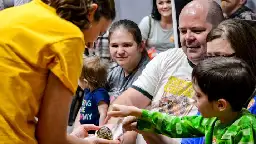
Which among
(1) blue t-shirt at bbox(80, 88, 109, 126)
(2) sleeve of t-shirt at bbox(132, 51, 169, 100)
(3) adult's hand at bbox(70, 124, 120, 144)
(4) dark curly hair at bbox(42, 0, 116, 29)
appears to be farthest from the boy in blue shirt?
(4) dark curly hair at bbox(42, 0, 116, 29)

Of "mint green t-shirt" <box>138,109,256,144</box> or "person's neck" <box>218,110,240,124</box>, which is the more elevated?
"person's neck" <box>218,110,240,124</box>

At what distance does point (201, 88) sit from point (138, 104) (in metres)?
0.94

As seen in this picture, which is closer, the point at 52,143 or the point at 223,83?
the point at 52,143

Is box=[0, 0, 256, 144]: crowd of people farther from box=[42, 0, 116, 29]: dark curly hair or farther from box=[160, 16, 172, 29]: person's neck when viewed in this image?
box=[160, 16, 172, 29]: person's neck

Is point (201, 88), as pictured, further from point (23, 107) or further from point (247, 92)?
point (23, 107)

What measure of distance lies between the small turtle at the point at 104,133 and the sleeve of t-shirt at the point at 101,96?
129cm

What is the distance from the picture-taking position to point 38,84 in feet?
4.19

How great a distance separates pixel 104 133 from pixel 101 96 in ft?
4.39

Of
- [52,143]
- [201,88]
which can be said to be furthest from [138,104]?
[52,143]

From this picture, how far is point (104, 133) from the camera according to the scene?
1755mm

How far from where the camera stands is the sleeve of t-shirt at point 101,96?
3.09 meters

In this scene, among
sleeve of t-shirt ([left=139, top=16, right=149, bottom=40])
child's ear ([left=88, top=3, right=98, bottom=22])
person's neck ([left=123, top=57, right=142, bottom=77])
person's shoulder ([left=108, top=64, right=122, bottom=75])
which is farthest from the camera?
sleeve of t-shirt ([left=139, top=16, right=149, bottom=40])

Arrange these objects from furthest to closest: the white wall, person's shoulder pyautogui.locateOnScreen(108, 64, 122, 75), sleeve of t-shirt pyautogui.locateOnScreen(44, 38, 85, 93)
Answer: the white wall → person's shoulder pyautogui.locateOnScreen(108, 64, 122, 75) → sleeve of t-shirt pyautogui.locateOnScreen(44, 38, 85, 93)

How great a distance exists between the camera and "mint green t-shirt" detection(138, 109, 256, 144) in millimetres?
1394
